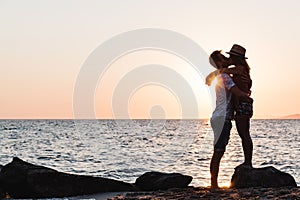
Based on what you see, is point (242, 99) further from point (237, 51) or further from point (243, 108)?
point (237, 51)

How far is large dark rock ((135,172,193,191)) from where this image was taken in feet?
28.1

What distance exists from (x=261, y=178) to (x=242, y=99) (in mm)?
1220

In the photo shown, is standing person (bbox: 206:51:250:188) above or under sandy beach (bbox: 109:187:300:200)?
above

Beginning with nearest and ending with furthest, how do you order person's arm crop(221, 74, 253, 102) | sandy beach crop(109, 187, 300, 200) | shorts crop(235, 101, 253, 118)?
sandy beach crop(109, 187, 300, 200) < person's arm crop(221, 74, 253, 102) < shorts crop(235, 101, 253, 118)

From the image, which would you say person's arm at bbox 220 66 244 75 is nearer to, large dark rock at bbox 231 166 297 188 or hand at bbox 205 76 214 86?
hand at bbox 205 76 214 86

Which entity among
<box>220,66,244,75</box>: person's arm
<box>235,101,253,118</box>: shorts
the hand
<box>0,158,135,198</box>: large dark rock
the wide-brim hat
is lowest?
<box>0,158,135,198</box>: large dark rock

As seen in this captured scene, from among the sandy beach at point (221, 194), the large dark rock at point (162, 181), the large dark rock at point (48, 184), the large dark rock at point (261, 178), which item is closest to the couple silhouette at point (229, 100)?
the large dark rock at point (261, 178)

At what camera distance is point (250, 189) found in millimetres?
7590

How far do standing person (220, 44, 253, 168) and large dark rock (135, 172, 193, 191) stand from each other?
1077 millimetres

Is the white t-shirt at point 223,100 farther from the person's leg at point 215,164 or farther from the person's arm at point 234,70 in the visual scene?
the person's leg at point 215,164

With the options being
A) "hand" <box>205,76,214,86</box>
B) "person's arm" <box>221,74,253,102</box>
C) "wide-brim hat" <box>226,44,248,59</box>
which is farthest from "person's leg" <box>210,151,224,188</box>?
"wide-brim hat" <box>226,44,248,59</box>

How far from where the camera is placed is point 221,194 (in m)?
7.27

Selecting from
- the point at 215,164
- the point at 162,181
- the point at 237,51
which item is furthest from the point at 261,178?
the point at 237,51

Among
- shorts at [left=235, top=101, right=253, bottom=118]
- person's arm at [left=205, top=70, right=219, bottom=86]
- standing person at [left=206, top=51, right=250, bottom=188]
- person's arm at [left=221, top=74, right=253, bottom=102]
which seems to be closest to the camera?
person's arm at [left=221, top=74, right=253, bottom=102]
